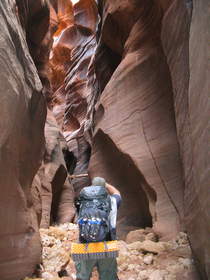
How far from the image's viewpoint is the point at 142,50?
9664 millimetres

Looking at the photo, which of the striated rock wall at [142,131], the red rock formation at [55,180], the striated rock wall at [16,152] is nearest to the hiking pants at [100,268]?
the striated rock wall at [16,152]

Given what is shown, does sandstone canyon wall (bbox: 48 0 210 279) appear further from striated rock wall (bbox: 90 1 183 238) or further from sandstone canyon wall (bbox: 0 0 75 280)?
sandstone canyon wall (bbox: 0 0 75 280)

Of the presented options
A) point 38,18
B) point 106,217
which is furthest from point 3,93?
point 38,18

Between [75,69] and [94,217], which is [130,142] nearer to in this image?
[94,217]

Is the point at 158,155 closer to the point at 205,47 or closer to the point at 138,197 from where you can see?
the point at 138,197

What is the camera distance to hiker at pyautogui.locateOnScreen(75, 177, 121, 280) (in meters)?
3.73

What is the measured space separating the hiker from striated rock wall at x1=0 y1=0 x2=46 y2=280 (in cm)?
116

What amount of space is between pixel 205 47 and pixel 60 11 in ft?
93.9

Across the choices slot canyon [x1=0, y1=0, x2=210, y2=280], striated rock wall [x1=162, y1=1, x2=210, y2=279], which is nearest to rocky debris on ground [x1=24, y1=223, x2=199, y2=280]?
slot canyon [x1=0, y1=0, x2=210, y2=280]

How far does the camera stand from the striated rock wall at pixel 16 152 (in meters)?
4.21

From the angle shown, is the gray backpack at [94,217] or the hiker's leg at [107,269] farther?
the hiker's leg at [107,269]

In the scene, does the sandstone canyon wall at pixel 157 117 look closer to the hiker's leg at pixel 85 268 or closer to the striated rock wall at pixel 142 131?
the striated rock wall at pixel 142 131

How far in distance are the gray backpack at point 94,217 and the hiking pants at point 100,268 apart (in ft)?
0.94

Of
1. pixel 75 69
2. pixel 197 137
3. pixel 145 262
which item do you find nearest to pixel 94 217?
pixel 197 137
